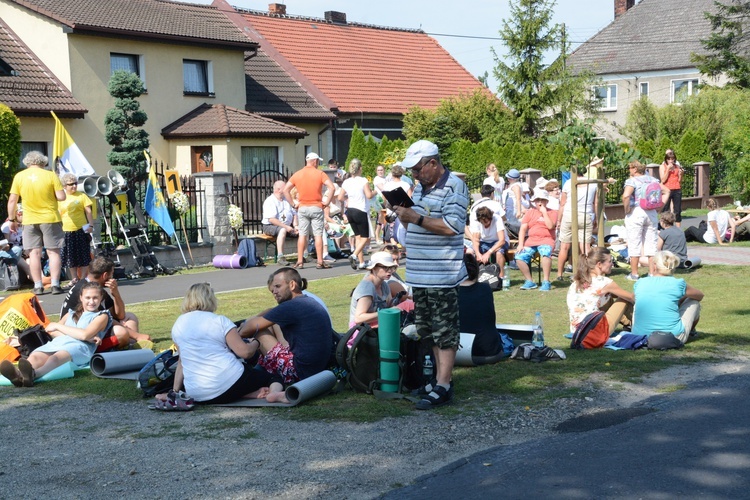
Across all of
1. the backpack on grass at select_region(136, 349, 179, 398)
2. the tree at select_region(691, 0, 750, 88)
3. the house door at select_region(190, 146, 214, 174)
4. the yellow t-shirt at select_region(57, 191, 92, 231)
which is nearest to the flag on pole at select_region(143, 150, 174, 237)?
the yellow t-shirt at select_region(57, 191, 92, 231)

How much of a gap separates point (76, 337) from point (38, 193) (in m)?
6.41

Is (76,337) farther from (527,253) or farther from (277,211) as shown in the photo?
(277,211)

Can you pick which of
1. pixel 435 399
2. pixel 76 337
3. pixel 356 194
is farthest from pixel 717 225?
pixel 76 337

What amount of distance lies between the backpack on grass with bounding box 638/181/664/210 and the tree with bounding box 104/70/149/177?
14.6m

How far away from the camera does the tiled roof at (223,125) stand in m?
31.5

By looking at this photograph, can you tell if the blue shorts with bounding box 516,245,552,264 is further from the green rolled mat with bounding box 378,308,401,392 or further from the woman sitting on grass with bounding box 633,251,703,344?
the green rolled mat with bounding box 378,308,401,392

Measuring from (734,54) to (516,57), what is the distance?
35.1 feet

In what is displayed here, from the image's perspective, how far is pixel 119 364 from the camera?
9141 millimetres

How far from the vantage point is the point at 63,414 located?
305 inches

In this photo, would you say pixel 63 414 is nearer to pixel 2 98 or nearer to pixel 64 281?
pixel 64 281

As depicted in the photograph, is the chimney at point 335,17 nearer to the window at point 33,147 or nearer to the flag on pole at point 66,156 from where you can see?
the window at point 33,147

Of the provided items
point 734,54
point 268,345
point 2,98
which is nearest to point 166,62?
point 2,98

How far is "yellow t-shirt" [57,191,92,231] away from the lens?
1534 centimetres

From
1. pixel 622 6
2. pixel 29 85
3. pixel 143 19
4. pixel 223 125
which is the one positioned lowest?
pixel 223 125
